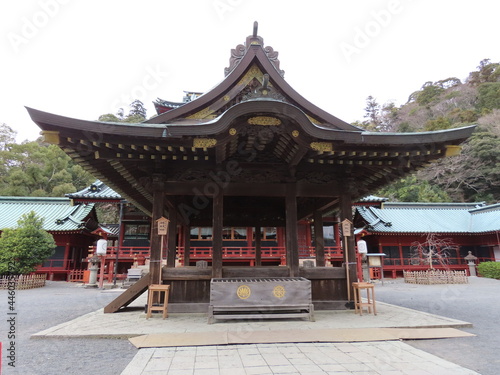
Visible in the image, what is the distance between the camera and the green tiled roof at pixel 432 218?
2239 cm

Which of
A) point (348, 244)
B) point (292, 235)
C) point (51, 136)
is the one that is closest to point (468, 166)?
point (348, 244)

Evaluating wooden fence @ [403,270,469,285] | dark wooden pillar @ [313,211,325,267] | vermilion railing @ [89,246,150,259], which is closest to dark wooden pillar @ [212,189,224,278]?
dark wooden pillar @ [313,211,325,267]

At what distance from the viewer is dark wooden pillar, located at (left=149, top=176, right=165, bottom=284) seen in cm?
655

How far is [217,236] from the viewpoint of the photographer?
6816 mm

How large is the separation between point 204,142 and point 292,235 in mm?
3034

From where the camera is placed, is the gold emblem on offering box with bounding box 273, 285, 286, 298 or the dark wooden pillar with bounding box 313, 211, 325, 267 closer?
the gold emblem on offering box with bounding box 273, 285, 286, 298

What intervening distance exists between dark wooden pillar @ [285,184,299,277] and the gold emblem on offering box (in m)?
0.92

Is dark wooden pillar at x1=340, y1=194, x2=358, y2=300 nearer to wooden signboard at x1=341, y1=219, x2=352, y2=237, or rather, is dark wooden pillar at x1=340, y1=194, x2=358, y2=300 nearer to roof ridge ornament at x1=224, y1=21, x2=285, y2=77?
wooden signboard at x1=341, y1=219, x2=352, y2=237

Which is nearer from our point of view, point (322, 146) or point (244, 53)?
point (322, 146)

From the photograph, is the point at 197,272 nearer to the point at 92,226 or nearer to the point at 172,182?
the point at 172,182

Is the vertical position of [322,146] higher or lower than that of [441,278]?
higher

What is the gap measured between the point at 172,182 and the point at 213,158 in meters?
1.12

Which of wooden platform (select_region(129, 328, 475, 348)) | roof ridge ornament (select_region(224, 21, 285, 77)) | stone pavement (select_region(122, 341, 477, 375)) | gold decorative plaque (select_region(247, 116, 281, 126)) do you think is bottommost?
stone pavement (select_region(122, 341, 477, 375))

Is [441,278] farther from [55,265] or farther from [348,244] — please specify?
[55,265]
